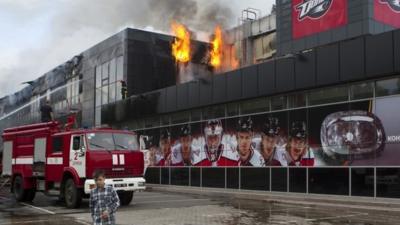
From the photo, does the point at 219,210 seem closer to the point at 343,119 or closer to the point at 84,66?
the point at 343,119

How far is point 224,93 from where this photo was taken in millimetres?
27797

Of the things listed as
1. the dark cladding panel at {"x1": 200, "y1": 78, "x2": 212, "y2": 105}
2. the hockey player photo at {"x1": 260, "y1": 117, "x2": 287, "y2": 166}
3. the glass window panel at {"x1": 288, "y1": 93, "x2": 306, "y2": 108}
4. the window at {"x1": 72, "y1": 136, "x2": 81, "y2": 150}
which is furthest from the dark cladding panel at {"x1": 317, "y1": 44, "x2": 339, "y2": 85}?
the window at {"x1": 72, "y1": 136, "x2": 81, "y2": 150}

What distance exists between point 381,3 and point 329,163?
12311 mm

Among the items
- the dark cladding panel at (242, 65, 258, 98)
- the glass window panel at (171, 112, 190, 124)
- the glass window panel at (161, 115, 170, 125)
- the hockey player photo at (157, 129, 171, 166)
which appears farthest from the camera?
the glass window panel at (161, 115, 170, 125)

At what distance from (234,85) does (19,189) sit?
37.4ft

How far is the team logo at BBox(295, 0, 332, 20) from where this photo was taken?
3022 cm

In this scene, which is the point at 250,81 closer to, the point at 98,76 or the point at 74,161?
the point at 74,161

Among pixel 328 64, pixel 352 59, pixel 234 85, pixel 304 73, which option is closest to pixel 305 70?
pixel 304 73

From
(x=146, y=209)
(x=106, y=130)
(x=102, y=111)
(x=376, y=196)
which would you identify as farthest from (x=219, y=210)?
(x=102, y=111)

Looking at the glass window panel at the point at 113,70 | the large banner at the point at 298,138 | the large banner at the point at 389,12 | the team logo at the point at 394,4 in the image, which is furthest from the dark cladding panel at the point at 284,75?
the glass window panel at the point at 113,70

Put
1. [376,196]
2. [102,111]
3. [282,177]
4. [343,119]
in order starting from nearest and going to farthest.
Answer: [376,196]
[343,119]
[282,177]
[102,111]

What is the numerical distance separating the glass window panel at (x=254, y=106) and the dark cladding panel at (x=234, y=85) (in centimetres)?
57

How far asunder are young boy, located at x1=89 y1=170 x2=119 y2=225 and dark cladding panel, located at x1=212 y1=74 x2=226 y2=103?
1975 centimetres

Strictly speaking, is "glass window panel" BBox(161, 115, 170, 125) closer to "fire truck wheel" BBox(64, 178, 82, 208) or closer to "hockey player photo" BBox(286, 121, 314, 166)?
"hockey player photo" BBox(286, 121, 314, 166)
